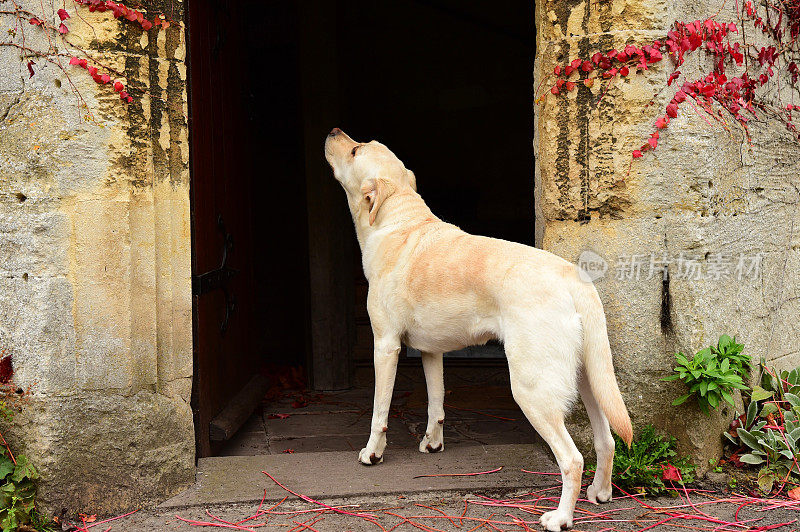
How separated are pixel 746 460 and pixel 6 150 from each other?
141 inches

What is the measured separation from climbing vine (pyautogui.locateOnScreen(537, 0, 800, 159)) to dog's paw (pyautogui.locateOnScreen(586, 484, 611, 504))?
1.53 m

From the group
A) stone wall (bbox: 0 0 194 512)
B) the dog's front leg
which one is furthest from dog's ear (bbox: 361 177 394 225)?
stone wall (bbox: 0 0 194 512)

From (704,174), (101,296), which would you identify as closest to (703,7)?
(704,174)

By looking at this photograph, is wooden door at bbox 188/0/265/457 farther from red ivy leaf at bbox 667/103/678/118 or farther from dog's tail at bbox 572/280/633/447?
red ivy leaf at bbox 667/103/678/118

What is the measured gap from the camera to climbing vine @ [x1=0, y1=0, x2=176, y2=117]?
3.01 meters

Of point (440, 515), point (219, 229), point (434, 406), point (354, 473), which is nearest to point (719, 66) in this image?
point (434, 406)

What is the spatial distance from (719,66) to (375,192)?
1798mm

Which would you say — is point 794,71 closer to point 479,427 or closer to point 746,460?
point 746,460

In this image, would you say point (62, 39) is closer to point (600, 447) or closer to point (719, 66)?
point (600, 447)

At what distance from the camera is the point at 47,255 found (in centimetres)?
304

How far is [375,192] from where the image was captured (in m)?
3.65

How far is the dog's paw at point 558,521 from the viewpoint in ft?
9.32

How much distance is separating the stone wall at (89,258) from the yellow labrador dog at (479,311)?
1.01 meters

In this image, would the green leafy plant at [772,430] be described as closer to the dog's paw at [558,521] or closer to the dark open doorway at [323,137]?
the dog's paw at [558,521]
